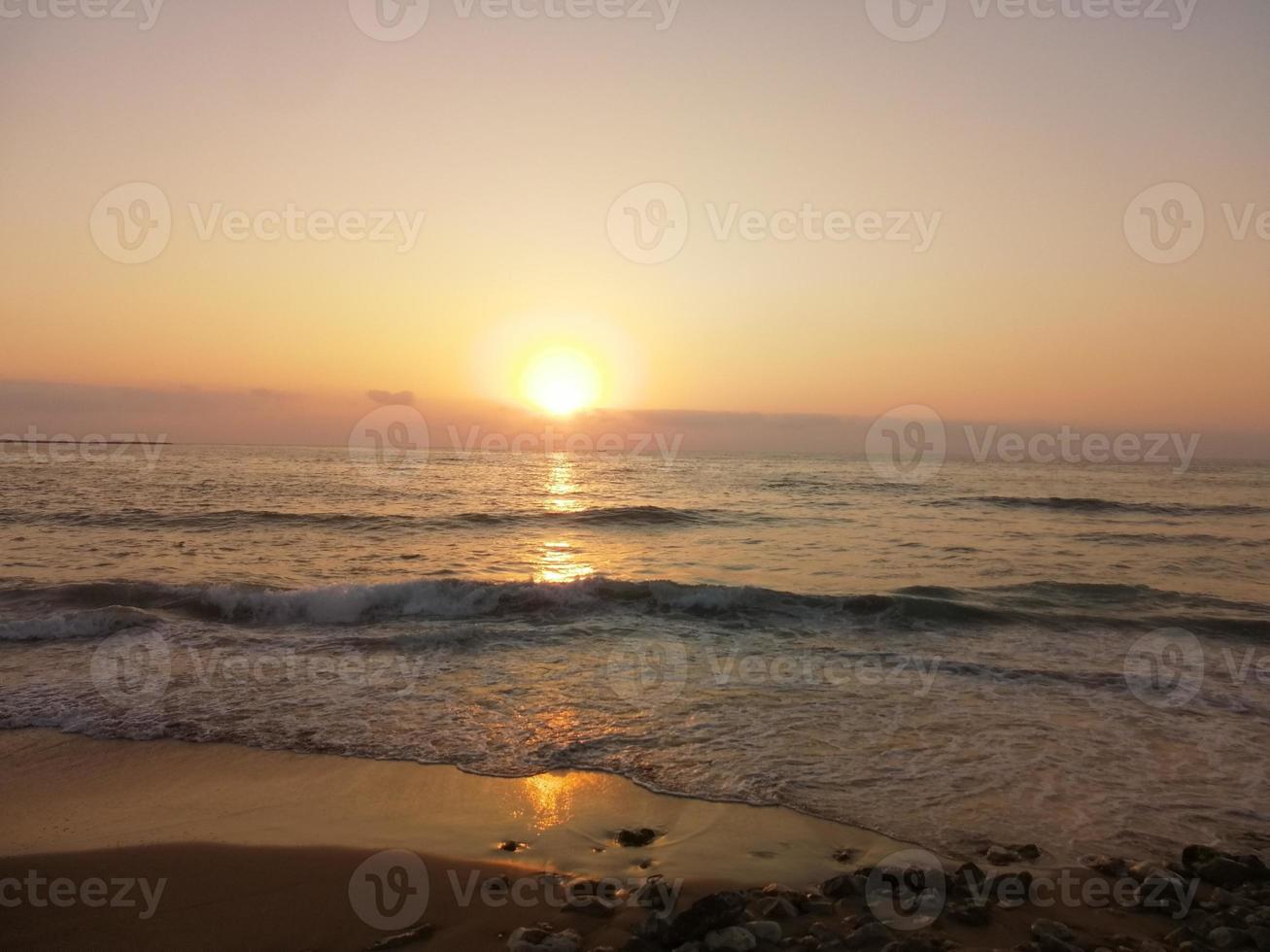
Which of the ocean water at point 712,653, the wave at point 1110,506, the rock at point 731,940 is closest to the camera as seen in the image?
the rock at point 731,940

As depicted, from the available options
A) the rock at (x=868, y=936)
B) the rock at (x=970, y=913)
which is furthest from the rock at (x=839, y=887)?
the rock at (x=970, y=913)

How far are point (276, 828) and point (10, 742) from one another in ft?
13.1

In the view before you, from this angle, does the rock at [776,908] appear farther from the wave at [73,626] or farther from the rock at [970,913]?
the wave at [73,626]

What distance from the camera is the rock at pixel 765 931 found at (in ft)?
14.9

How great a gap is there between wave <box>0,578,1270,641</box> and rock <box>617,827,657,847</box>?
903 cm

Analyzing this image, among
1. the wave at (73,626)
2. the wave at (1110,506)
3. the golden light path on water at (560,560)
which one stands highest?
the wave at (1110,506)

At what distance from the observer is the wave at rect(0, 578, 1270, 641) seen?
14.8 meters

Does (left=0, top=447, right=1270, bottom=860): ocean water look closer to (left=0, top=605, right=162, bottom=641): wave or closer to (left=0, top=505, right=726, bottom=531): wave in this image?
(left=0, top=605, right=162, bottom=641): wave

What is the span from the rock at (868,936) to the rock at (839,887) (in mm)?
432

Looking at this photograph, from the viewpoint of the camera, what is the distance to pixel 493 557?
21.5 metres

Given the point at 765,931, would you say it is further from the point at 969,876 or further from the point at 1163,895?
the point at 1163,895

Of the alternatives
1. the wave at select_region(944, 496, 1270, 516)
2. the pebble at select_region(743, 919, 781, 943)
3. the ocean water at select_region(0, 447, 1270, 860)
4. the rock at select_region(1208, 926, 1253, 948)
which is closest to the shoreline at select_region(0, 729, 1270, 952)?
the pebble at select_region(743, 919, 781, 943)

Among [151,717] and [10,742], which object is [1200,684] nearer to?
[151,717]

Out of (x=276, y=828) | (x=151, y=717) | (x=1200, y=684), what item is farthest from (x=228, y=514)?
(x=1200, y=684)
